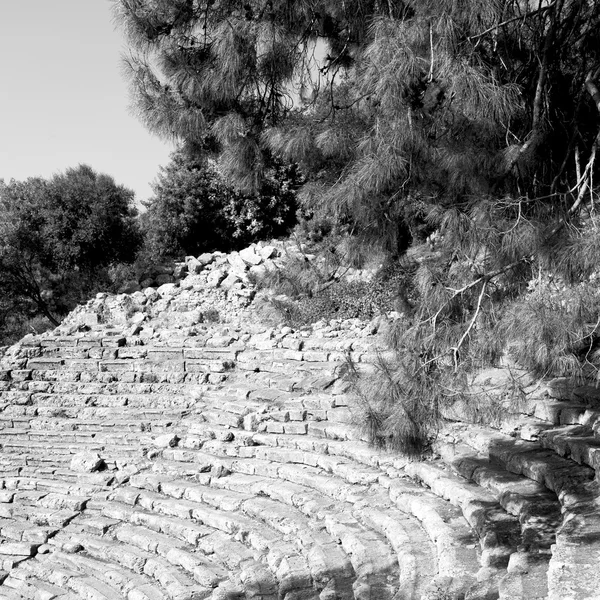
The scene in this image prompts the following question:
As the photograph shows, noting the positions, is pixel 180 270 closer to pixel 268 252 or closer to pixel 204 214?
pixel 268 252

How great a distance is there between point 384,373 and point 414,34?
214cm

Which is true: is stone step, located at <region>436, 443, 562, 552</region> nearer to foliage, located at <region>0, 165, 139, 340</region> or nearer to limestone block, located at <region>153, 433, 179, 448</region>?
limestone block, located at <region>153, 433, 179, 448</region>

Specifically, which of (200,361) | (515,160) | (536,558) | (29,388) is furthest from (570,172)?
(29,388)

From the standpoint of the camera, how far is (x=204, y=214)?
20.9 meters

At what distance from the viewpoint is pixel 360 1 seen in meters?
5.59

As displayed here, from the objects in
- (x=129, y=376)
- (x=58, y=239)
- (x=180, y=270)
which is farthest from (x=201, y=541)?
(x=58, y=239)

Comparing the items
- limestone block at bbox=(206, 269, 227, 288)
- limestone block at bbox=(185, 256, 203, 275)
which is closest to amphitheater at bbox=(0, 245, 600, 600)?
limestone block at bbox=(206, 269, 227, 288)

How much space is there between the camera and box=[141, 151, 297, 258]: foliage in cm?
2038

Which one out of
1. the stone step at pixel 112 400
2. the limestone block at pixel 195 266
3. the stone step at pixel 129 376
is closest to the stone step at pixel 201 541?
the stone step at pixel 112 400

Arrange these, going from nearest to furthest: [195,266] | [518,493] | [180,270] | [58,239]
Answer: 1. [518,493]
2. [195,266]
3. [180,270]
4. [58,239]

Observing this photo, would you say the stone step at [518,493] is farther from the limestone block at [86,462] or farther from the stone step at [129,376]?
the stone step at [129,376]

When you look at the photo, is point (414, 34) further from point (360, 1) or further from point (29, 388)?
point (29, 388)

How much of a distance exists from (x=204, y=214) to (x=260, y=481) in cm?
1363

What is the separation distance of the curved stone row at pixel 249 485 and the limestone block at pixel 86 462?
0.08 feet
